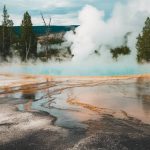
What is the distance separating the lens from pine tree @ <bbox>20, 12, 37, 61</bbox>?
2404 inches

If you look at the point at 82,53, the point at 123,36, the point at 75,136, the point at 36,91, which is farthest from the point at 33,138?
the point at 123,36

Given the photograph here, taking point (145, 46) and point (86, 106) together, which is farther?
point (145, 46)

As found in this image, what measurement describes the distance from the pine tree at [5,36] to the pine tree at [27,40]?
209 cm

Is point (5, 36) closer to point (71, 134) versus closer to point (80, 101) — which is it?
point (80, 101)

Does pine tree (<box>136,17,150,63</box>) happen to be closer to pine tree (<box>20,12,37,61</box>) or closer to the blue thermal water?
the blue thermal water

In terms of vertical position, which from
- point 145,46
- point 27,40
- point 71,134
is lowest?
point 71,134

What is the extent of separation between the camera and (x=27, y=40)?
62.0m

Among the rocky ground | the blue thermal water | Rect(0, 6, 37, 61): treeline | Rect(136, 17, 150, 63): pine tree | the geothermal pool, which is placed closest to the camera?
the rocky ground

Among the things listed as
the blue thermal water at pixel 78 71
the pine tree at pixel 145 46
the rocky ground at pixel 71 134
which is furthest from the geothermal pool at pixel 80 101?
the pine tree at pixel 145 46

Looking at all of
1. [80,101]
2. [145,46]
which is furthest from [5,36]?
[80,101]

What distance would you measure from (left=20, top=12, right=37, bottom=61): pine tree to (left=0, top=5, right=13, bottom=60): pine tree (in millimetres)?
2086

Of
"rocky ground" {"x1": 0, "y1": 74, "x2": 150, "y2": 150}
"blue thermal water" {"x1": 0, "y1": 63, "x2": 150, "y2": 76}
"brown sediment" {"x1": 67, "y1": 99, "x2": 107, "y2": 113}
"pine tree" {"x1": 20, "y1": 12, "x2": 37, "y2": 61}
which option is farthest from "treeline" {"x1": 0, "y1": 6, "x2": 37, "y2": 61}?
"rocky ground" {"x1": 0, "y1": 74, "x2": 150, "y2": 150}

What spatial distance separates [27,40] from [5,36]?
135 inches

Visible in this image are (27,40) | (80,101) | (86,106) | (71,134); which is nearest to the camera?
(71,134)
